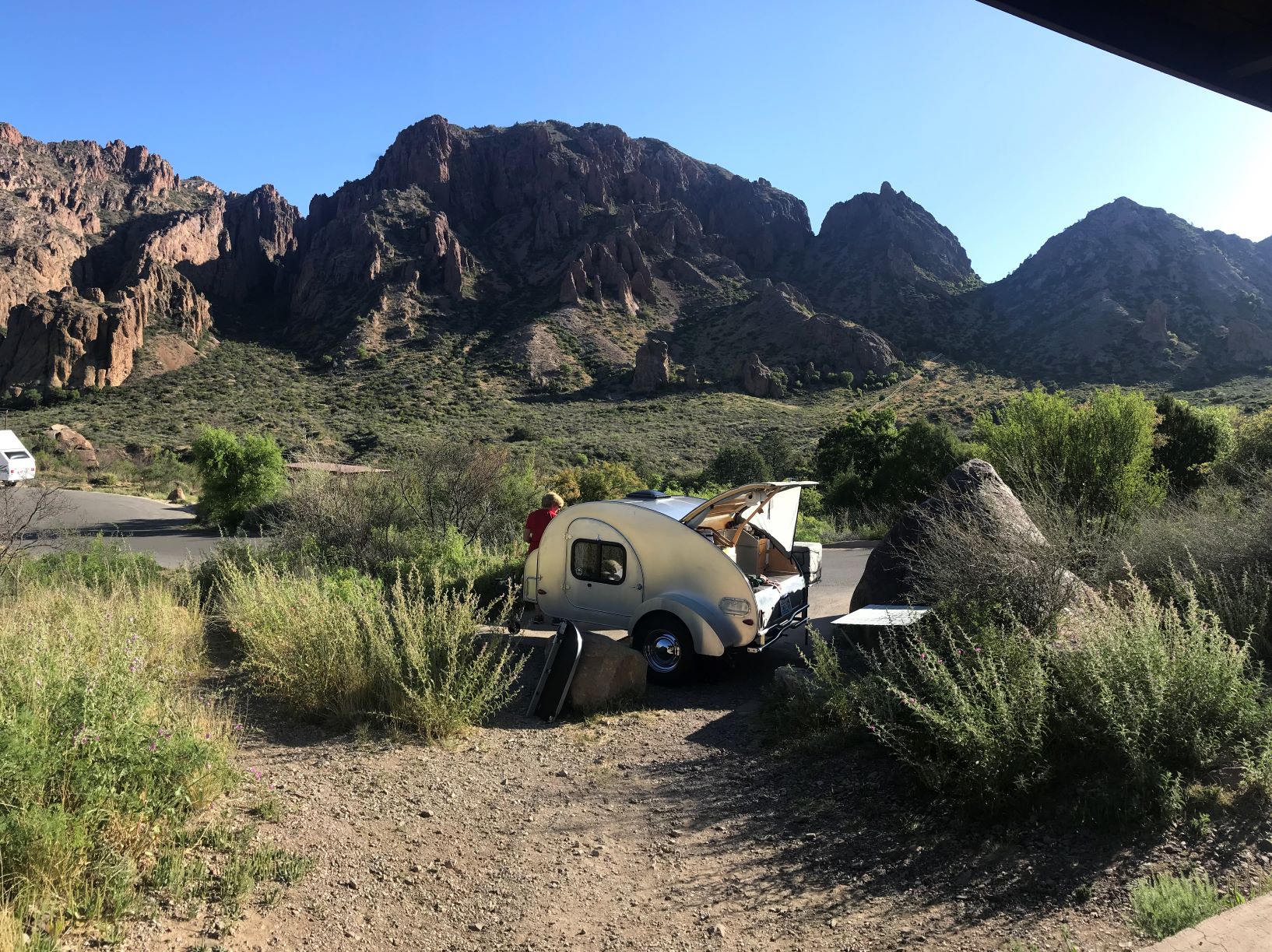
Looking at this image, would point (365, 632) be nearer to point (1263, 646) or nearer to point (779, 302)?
point (1263, 646)

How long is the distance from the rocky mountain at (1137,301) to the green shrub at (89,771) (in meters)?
57.1

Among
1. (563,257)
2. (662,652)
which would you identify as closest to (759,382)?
(563,257)

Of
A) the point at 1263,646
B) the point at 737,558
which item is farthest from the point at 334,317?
the point at 1263,646

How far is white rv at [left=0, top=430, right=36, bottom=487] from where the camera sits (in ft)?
Result: 96.3

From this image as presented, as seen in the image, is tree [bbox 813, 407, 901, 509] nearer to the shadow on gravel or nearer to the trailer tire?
the trailer tire

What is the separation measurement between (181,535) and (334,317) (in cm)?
5765

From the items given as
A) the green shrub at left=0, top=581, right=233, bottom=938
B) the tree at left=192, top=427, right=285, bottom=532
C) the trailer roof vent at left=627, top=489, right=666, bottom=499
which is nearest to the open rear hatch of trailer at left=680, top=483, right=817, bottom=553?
the trailer roof vent at left=627, top=489, right=666, bottom=499

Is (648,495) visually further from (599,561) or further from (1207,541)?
(1207,541)

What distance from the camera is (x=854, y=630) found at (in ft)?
23.0

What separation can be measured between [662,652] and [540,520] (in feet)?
8.01

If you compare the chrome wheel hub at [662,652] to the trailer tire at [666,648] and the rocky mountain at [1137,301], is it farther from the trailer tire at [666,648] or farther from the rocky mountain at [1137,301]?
the rocky mountain at [1137,301]

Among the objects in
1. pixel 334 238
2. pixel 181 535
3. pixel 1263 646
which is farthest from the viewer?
pixel 334 238

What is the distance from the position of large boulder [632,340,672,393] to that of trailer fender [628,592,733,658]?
53.7m

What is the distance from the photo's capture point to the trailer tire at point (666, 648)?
7.32 m
